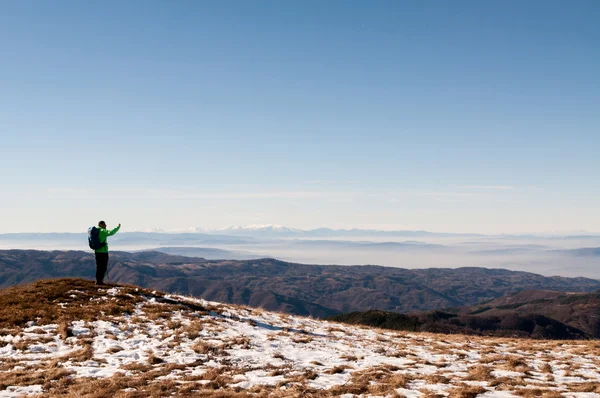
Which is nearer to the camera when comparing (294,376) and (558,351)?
(294,376)

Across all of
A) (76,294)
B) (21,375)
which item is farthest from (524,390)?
(76,294)

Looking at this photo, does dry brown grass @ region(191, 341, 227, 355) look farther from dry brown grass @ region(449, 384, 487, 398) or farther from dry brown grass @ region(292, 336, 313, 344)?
dry brown grass @ region(449, 384, 487, 398)

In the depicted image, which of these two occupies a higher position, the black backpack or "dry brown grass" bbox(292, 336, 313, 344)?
the black backpack

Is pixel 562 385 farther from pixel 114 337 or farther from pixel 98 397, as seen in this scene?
pixel 114 337

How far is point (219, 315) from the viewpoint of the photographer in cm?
2666

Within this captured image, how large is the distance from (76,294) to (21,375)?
12.8m

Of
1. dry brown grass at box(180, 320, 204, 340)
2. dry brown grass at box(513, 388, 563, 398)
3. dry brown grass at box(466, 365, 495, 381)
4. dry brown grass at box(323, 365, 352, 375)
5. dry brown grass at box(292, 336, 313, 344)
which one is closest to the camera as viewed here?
dry brown grass at box(513, 388, 563, 398)

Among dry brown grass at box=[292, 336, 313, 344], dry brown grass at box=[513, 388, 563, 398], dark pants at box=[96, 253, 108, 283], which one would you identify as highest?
dark pants at box=[96, 253, 108, 283]

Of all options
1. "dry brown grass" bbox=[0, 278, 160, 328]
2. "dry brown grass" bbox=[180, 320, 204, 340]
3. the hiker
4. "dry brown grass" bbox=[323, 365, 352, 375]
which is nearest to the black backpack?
the hiker

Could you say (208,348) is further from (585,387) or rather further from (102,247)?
(585,387)

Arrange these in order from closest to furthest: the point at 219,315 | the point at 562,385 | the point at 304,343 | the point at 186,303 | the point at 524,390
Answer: the point at 524,390 < the point at 562,385 < the point at 304,343 < the point at 219,315 < the point at 186,303

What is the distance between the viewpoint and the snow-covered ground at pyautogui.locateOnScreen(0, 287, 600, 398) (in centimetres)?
1372

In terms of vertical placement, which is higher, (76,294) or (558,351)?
(76,294)

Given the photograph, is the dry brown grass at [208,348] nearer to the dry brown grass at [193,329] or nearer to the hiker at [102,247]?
the dry brown grass at [193,329]
